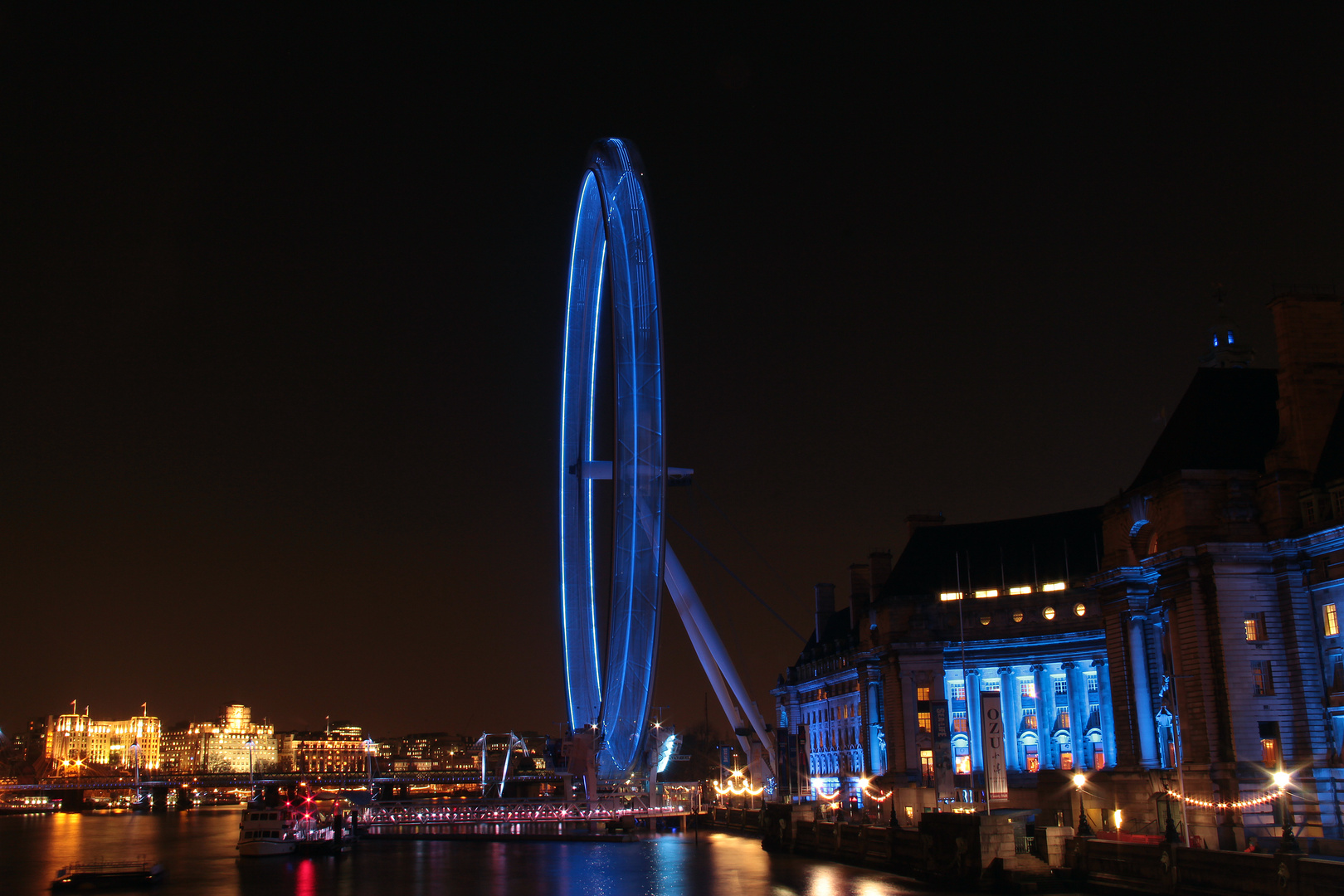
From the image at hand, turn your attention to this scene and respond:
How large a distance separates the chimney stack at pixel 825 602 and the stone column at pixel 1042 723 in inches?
1863

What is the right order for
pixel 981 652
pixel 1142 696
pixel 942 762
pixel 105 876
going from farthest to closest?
pixel 981 652
pixel 942 762
pixel 105 876
pixel 1142 696

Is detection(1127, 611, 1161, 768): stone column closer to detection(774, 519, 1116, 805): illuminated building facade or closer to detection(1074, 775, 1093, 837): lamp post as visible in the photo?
detection(1074, 775, 1093, 837): lamp post

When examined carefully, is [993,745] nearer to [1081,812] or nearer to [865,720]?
[1081,812]

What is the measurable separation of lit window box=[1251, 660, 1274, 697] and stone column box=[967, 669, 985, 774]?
126 ft

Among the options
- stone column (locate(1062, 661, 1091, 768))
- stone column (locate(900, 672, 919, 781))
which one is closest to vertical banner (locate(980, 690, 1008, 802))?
stone column (locate(1062, 661, 1091, 768))

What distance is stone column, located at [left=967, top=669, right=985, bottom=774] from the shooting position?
314 ft

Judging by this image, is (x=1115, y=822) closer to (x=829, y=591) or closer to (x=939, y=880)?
(x=939, y=880)

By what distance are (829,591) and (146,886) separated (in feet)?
298

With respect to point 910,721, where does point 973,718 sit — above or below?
above

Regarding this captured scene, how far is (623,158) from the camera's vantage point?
6619cm

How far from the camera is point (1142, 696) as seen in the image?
66.3 metres

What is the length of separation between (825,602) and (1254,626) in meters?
88.5

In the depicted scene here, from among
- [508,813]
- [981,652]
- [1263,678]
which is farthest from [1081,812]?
[508,813]

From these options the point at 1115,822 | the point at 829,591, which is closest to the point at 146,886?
the point at 1115,822
